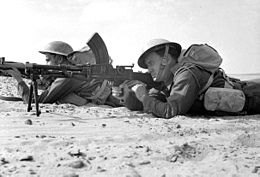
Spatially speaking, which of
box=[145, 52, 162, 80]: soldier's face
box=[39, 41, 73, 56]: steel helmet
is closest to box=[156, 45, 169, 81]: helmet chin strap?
box=[145, 52, 162, 80]: soldier's face

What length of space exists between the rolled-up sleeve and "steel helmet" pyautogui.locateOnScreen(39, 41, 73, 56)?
292 centimetres

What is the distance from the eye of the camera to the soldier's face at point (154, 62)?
16.3 ft

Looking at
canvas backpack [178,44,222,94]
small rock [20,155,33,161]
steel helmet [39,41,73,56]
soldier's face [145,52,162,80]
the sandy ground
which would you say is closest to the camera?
the sandy ground

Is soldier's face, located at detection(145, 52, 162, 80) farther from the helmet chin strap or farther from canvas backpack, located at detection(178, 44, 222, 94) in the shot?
canvas backpack, located at detection(178, 44, 222, 94)

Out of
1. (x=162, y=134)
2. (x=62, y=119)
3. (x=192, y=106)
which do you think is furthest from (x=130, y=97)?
(x=162, y=134)

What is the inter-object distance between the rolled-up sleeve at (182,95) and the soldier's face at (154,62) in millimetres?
470

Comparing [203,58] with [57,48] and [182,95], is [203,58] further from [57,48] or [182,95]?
[57,48]

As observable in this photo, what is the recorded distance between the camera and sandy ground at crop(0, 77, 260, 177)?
2205mm

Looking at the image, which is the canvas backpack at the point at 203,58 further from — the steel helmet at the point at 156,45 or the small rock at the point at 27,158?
the small rock at the point at 27,158

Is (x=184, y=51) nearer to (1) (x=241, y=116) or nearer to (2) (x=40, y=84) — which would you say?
(1) (x=241, y=116)

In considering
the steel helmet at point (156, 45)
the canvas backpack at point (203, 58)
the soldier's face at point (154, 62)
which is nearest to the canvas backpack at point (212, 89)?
the canvas backpack at point (203, 58)

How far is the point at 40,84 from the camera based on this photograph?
274 inches

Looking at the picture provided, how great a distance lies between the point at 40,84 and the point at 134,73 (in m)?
2.68

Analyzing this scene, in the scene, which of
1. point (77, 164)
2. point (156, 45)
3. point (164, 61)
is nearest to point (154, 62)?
point (164, 61)
